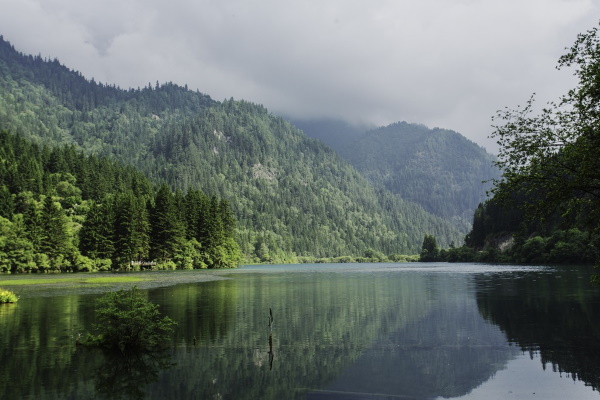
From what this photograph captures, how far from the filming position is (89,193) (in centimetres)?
17500

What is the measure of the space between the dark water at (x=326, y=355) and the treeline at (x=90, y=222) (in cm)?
8419

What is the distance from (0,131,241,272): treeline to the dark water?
84191mm

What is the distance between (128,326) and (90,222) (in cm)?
12001

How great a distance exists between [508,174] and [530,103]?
4.44 meters

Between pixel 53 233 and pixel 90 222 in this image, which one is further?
pixel 90 222

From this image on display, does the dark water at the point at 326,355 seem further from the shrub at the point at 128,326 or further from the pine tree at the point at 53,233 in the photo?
the pine tree at the point at 53,233

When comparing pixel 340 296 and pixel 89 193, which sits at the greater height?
pixel 89 193

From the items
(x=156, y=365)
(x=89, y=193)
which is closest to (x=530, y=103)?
(x=156, y=365)

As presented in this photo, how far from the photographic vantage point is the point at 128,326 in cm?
2969

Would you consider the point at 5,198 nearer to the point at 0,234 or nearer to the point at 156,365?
the point at 0,234

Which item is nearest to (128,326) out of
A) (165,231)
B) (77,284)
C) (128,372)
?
(128,372)

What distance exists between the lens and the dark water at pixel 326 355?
860 inches

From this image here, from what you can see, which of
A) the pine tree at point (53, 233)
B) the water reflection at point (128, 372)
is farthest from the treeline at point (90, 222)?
the water reflection at point (128, 372)

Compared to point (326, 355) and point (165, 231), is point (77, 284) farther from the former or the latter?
point (165, 231)
